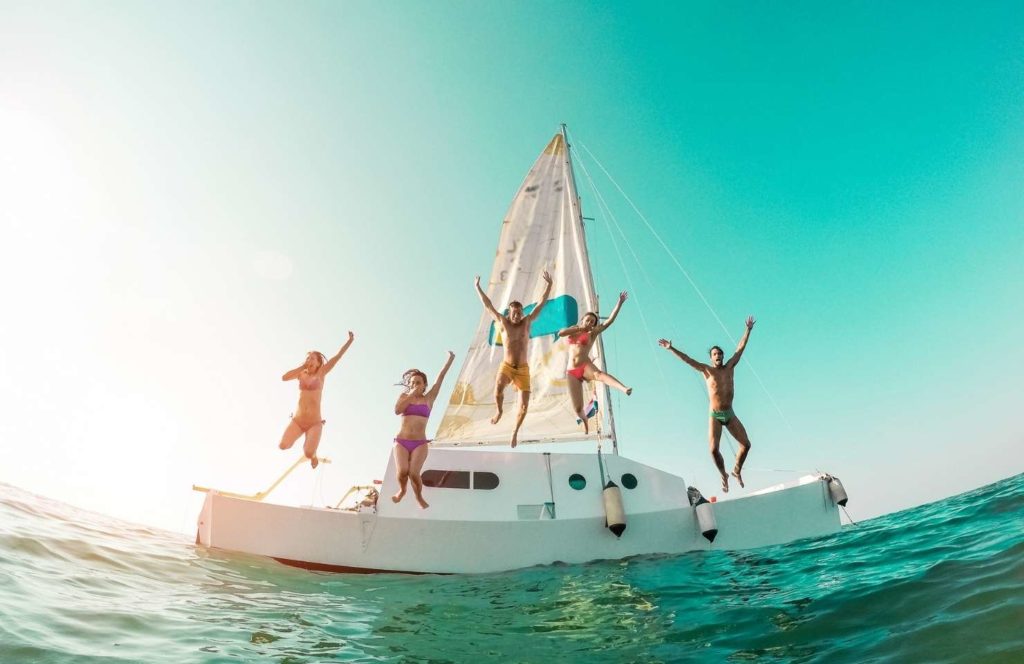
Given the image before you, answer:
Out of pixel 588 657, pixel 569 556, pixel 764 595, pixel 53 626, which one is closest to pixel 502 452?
pixel 569 556

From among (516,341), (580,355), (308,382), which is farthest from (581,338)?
(308,382)

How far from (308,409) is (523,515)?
17.5ft

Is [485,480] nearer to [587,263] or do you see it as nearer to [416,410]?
[416,410]

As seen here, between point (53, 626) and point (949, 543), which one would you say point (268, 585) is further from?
point (949, 543)

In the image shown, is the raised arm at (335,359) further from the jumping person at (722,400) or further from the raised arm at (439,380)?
the jumping person at (722,400)

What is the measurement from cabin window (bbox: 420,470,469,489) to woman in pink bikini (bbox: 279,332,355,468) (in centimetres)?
253

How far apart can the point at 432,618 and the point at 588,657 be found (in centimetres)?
260

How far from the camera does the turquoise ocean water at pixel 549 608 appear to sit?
4375mm

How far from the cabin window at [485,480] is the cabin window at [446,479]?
0.21 meters

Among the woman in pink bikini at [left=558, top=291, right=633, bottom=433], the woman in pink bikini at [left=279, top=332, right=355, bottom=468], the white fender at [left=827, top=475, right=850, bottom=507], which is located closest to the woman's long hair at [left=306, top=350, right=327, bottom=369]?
the woman in pink bikini at [left=279, top=332, right=355, bottom=468]

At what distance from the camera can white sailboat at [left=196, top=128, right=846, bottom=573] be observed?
10547mm

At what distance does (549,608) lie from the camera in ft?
22.5

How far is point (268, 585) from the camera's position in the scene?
326 inches

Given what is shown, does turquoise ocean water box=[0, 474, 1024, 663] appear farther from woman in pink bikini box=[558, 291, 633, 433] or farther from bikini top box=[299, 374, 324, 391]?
woman in pink bikini box=[558, 291, 633, 433]
